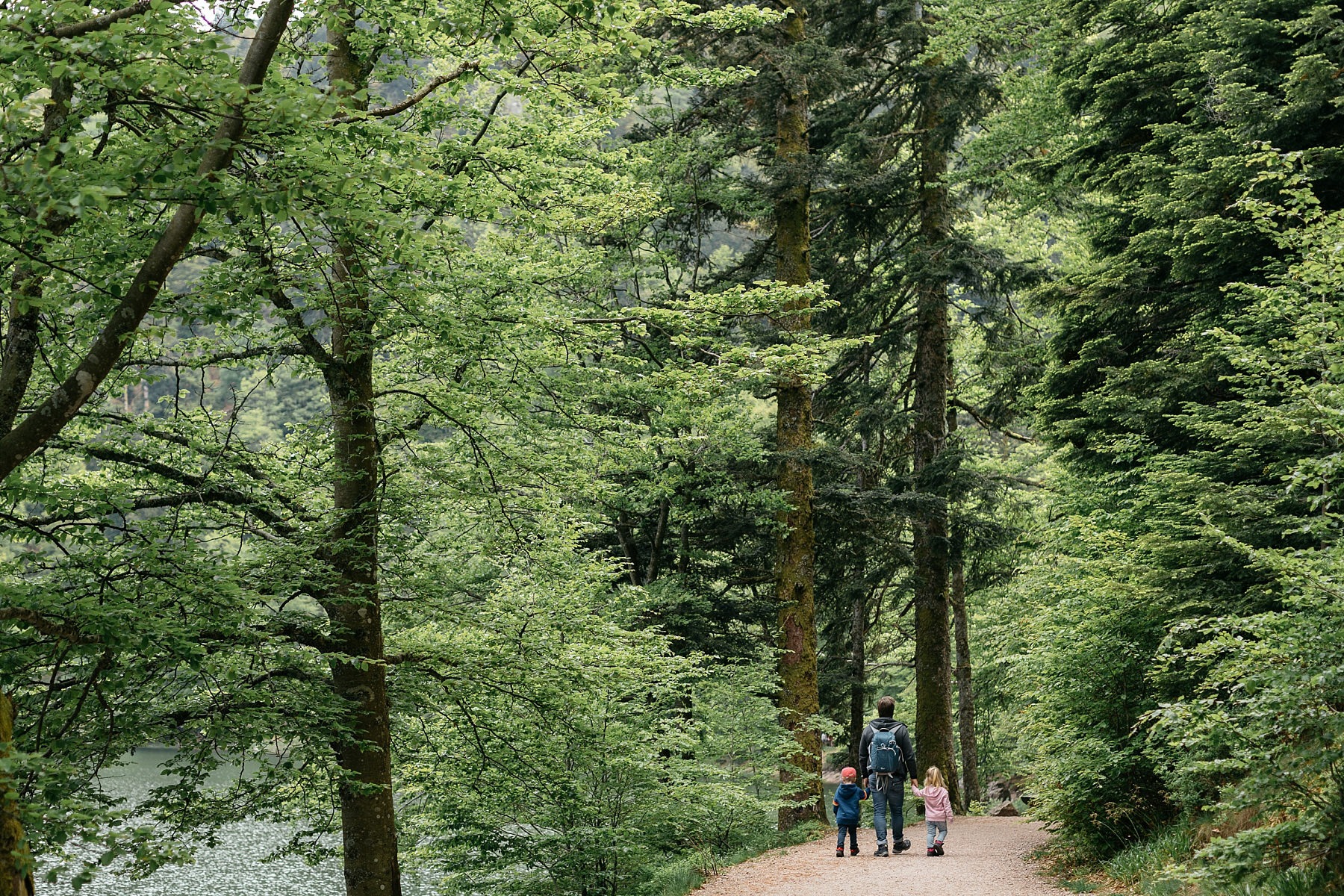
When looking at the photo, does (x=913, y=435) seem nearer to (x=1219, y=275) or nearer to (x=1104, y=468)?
(x=1104, y=468)

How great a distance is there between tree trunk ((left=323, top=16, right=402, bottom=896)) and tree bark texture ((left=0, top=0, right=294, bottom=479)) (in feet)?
7.58

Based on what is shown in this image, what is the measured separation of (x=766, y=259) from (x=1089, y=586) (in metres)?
8.85

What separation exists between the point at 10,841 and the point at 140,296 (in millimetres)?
2571

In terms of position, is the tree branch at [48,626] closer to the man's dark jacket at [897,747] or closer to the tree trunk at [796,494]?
the man's dark jacket at [897,747]

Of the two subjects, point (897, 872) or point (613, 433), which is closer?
point (897, 872)

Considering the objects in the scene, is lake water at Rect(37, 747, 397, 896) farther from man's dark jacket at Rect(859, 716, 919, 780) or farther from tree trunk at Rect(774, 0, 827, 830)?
man's dark jacket at Rect(859, 716, 919, 780)

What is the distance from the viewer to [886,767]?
9.90m

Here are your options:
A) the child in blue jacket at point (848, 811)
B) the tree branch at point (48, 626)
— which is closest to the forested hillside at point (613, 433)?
the tree branch at point (48, 626)

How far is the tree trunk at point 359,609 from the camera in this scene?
7523 mm

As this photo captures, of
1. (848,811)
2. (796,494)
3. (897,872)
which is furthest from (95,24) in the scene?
(796,494)

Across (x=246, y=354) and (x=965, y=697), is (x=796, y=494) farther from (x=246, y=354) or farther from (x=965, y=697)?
(x=965, y=697)

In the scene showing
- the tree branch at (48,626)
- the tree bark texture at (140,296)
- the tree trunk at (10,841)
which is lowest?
the tree trunk at (10,841)

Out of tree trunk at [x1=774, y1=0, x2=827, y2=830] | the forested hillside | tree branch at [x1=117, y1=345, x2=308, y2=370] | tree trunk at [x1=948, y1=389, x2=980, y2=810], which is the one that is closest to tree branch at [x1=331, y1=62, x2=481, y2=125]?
the forested hillside

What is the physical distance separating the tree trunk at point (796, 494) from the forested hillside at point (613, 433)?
8cm
